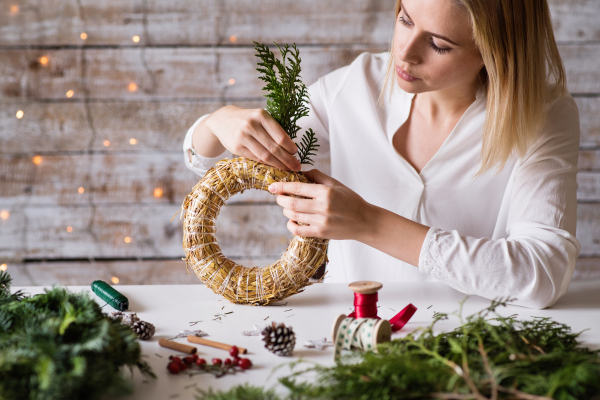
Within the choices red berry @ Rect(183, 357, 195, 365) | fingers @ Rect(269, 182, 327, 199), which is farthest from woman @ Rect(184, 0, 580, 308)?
red berry @ Rect(183, 357, 195, 365)

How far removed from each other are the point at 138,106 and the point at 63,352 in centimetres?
157

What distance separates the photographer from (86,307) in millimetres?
719

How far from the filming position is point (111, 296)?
1.10 metres

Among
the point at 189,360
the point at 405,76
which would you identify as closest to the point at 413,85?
the point at 405,76

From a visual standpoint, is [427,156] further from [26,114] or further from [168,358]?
[26,114]

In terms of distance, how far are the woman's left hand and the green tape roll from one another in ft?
1.32

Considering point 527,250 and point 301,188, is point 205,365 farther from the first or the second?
point 527,250

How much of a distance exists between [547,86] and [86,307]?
4.20 feet

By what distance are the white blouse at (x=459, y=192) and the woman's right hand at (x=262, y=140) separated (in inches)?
13.0

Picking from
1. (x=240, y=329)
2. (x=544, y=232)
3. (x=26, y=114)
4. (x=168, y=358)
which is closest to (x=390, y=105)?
(x=544, y=232)

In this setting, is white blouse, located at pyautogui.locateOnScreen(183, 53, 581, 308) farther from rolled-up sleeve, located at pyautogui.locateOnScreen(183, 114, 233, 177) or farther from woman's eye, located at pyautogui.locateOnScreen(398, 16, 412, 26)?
woman's eye, located at pyautogui.locateOnScreen(398, 16, 412, 26)

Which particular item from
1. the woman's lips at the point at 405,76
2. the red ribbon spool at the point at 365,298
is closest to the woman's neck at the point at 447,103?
the woman's lips at the point at 405,76

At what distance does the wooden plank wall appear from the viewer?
1971 mm

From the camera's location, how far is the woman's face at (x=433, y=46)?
1.09 meters
